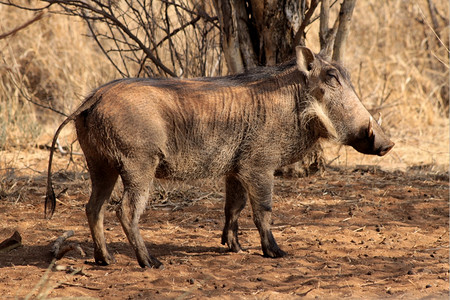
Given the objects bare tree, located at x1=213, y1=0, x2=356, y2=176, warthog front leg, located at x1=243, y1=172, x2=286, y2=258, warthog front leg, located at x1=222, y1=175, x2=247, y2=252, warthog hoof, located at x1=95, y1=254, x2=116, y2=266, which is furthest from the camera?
bare tree, located at x1=213, y1=0, x2=356, y2=176

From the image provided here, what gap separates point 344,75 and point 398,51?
6412mm

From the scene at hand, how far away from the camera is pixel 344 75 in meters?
4.43

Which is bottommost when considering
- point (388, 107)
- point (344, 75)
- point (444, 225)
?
point (444, 225)

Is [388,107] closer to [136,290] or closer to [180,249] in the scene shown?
[180,249]

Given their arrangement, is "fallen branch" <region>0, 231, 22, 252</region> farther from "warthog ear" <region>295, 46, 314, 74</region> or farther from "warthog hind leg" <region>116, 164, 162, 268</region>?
"warthog ear" <region>295, 46, 314, 74</region>

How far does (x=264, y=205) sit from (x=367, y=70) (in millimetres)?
6417

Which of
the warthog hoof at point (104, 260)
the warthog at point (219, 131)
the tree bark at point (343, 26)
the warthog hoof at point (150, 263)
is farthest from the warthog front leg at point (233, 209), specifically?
the tree bark at point (343, 26)

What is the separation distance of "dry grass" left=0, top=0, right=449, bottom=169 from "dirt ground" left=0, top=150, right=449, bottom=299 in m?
1.74

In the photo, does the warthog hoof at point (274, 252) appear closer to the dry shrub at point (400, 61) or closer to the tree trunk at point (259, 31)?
the tree trunk at point (259, 31)

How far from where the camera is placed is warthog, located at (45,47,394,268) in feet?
12.7

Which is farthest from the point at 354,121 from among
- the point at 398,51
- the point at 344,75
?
the point at 398,51

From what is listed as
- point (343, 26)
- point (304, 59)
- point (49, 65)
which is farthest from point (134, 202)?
point (49, 65)

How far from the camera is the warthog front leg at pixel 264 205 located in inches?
167

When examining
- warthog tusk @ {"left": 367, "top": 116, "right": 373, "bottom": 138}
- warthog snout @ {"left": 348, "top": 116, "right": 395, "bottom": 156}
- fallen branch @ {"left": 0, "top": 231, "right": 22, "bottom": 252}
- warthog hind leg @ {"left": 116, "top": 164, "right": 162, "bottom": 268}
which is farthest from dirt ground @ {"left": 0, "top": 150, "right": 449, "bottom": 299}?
warthog tusk @ {"left": 367, "top": 116, "right": 373, "bottom": 138}
